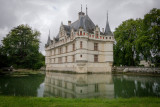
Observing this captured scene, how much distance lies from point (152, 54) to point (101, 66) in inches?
361

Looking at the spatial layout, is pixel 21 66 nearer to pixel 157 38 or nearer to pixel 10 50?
pixel 10 50

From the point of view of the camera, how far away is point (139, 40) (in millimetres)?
22297

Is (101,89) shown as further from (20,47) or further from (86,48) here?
(20,47)

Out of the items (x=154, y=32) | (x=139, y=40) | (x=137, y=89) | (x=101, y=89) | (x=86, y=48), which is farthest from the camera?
(x=86, y=48)

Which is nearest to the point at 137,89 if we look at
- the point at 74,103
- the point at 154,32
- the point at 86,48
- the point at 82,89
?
the point at 82,89

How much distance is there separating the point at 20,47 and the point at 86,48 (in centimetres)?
1828

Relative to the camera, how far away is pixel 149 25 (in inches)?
870

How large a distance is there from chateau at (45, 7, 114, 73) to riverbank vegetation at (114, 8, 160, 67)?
4094 millimetres

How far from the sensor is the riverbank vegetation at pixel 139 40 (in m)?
21.0

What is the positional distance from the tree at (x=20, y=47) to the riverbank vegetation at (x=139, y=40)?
20.7 metres

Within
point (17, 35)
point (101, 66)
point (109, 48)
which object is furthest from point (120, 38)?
point (17, 35)

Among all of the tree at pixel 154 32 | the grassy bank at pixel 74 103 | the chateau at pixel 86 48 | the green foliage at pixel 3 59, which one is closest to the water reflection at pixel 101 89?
the grassy bank at pixel 74 103

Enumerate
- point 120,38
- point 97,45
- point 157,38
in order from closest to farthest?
1. point 157,38
2. point 97,45
3. point 120,38

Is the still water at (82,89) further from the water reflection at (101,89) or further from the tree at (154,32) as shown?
the tree at (154,32)
